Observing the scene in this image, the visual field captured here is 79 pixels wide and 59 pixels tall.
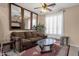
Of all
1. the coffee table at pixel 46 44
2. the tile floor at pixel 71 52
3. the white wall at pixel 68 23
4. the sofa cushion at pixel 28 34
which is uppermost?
the white wall at pixel 68 23

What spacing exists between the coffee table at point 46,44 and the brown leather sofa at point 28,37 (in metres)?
0.07

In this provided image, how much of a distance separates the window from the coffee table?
13 centimetres

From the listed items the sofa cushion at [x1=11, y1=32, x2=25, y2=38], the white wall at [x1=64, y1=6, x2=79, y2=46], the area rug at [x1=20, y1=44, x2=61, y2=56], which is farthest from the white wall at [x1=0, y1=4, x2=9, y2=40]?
the white wall at [x1=64, y1=6, x2=79, y2=46]

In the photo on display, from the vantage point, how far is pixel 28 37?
5.53 feet

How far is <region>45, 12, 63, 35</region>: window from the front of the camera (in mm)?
1690

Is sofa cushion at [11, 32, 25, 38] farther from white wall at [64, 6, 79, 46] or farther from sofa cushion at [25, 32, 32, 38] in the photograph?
white wall at [64, 6, 79, 46]

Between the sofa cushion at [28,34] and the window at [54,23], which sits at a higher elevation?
the window at [54,23]

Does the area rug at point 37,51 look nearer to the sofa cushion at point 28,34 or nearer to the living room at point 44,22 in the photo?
the living room at point 44,22

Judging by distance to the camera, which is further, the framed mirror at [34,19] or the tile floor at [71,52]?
the framed mirror at [34,19]

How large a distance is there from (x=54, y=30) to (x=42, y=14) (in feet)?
1.10

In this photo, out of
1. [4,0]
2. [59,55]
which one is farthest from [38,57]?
[4,0]

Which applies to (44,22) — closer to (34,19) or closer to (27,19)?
(34,19)

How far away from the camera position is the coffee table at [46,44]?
5.36 feet

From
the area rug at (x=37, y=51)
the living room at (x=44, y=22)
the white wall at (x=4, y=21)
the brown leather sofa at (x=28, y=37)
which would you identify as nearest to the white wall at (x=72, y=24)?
the living room at (x=44, y=22)
